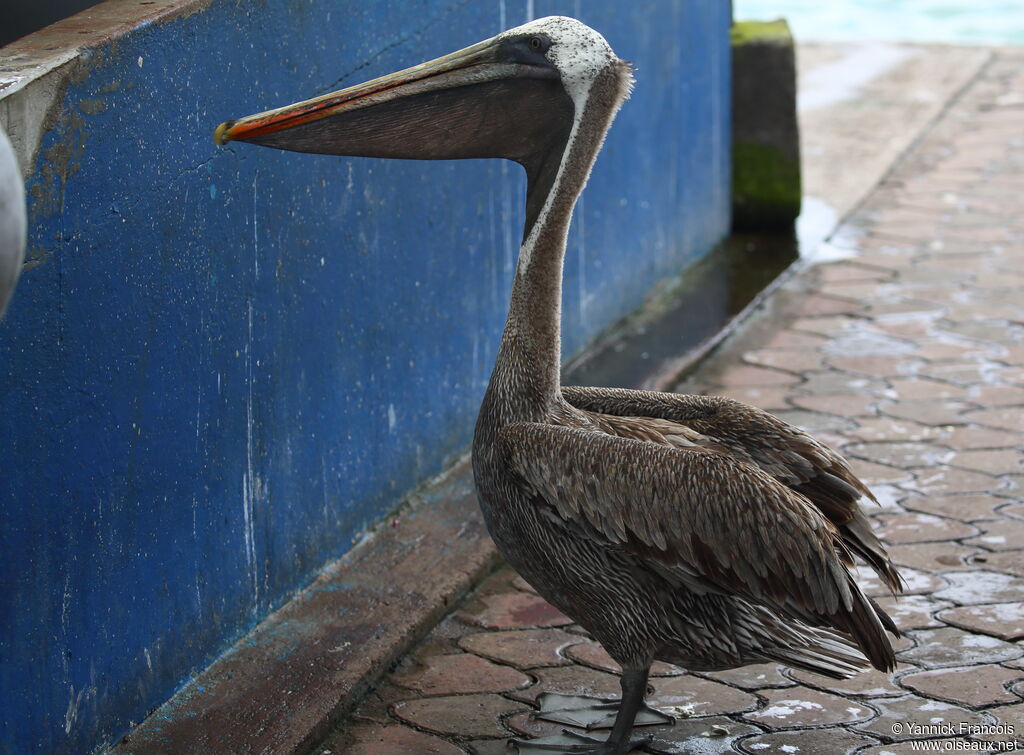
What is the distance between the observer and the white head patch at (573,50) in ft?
9.65

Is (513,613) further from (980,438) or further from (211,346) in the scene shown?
(980,438)

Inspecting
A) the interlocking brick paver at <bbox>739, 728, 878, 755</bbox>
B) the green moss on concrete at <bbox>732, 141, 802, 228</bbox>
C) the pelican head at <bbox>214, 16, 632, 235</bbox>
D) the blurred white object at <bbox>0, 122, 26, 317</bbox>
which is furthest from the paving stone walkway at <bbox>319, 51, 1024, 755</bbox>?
the blurred white object at <bbox>0, 122, 26, 317</bbox>

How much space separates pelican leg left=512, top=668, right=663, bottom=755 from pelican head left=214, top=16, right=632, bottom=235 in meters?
1.16

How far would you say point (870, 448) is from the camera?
476 cm

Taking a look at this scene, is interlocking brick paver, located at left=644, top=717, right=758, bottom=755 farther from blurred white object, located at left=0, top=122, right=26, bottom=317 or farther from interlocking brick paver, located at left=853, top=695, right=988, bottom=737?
blurred white object, located at left=0, top=122, right=26, bottom=317

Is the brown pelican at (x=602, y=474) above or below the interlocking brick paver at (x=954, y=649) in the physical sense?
above

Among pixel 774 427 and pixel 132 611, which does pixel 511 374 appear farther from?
pixel 132 611

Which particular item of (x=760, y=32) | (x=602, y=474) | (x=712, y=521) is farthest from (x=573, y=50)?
(x=760, y=32)

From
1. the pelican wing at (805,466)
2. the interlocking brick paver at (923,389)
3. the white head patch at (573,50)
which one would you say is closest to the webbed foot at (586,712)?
the pelican wing at (805,466)

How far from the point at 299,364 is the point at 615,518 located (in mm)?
1127

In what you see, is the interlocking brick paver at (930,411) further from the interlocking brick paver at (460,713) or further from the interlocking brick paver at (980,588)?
the interlocking brick paver at (460,713)

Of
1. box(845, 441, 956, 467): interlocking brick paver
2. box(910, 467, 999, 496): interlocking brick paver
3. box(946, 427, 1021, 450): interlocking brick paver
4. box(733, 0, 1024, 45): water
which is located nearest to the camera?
box(910, 467, 999, 496): interlocking brick paver

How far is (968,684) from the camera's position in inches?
132

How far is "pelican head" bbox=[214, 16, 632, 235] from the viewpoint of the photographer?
2.83 metres
